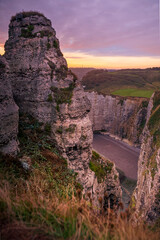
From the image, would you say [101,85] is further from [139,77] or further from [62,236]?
[62,236]

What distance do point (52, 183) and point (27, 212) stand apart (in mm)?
2797

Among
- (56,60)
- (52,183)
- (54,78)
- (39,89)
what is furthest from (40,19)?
(52,183)

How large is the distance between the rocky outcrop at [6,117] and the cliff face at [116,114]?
3625 centimetres

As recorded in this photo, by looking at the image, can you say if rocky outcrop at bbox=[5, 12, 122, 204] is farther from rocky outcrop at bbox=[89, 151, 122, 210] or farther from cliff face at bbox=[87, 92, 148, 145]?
cliff face at bbox=[87, 92, 148, 145]

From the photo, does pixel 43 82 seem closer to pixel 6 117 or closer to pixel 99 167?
pixel 6 117

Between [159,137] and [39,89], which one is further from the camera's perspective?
[159,137]

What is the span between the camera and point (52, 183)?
18.9 ft

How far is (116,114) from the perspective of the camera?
4441cm

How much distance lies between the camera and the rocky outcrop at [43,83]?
1019cm

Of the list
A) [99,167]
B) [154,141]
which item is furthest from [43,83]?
[154,141]

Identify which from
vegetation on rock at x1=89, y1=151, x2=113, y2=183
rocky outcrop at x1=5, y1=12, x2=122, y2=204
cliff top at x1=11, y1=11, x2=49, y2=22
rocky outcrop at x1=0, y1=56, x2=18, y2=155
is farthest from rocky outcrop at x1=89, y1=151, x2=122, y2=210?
cliff top at x1=11, y1=11, x2=49, y2=22

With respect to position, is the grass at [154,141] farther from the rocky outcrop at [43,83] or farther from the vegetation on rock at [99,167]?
the rocky outcrop at [43,83]

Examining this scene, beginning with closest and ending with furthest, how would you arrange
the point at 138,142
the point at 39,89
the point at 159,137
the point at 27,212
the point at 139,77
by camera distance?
the point at 27,212 < the point at 39,89 < the point at 159,137 < the point at 138,142 < the point at 139,77

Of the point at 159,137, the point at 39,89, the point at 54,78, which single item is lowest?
the point at 159,137
